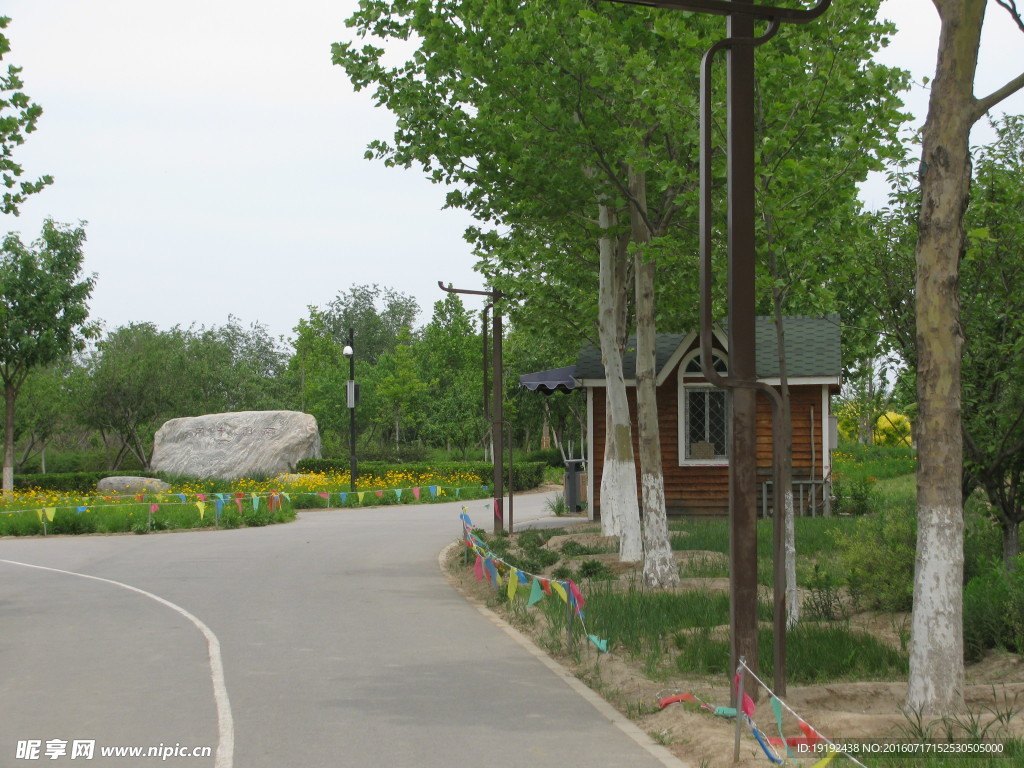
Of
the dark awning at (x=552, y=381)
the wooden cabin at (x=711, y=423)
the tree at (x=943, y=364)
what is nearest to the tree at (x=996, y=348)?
the tree at (x=943, y=364)

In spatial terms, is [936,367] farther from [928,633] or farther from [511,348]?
[511,348]

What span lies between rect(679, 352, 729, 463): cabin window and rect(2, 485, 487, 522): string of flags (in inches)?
404

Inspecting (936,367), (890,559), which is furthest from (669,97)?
(890,559)

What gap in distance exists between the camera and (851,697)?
7.38 meters

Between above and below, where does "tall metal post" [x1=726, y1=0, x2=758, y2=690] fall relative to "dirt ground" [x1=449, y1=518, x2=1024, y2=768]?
above

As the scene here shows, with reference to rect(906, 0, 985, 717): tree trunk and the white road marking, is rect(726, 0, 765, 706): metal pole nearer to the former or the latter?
rect(906, 0, 985, 717): tree trunk

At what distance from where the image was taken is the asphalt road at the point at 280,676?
6.47 metres

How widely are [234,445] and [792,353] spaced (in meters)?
22.4

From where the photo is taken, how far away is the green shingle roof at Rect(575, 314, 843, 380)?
2350cm

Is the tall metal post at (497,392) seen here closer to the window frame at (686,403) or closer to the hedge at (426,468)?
the window frame at (686,403)

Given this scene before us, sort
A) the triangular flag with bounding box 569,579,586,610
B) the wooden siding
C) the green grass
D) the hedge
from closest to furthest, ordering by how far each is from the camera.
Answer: the green grass < the triangular flag with bounding box 569,579,586,610 < the wooden siding < the hedge

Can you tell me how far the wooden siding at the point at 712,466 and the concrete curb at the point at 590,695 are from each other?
1217cm

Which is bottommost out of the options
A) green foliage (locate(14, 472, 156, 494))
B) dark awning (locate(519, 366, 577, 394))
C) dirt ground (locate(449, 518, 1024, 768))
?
dirt ground (locate(449, 518, 1024, 768))

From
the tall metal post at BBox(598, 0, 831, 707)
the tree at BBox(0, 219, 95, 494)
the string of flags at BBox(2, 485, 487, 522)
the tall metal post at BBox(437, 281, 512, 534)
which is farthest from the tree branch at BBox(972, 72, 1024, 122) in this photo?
the tree at BBox(0, 219, 95, 494)
